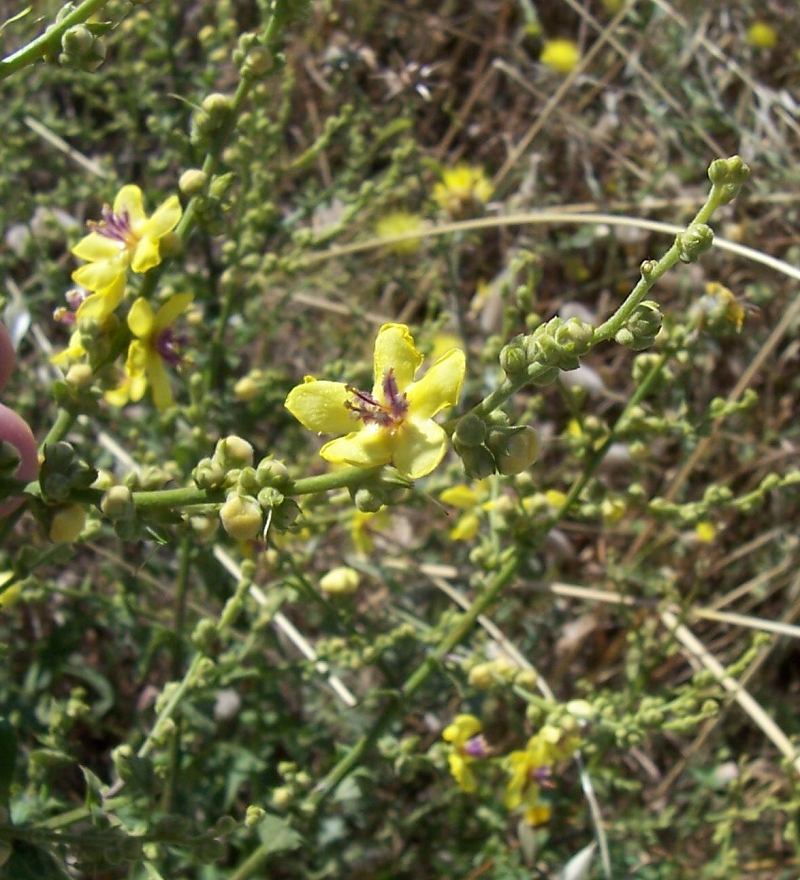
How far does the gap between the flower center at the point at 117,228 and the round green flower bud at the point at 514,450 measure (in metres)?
1.05

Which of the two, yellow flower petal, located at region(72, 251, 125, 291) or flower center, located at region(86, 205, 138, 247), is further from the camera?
flower center, located at region(86, 205, 138, 247)

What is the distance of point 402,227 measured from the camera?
366 centimetres

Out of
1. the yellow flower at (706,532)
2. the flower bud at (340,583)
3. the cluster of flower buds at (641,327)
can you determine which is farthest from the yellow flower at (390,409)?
the yellow flower at (706,532)

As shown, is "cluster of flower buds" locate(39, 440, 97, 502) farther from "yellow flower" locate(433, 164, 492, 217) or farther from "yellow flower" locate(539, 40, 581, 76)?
"yellow flower" locate(539, 40, 581, 76)

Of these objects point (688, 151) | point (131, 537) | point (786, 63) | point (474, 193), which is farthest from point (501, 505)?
point (786, 63)

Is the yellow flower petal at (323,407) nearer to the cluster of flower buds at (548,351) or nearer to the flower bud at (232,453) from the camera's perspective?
the flower bud at (232,453)

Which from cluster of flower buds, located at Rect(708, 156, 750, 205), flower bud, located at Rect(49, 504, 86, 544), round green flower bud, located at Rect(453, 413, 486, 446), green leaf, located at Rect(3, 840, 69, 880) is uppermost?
cluster of flower buds, located at Rect(708, 156, 750, 205)

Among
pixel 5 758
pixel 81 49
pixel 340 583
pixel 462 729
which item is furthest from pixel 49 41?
pixel 462 729

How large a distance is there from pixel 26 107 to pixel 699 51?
2635 millimetres

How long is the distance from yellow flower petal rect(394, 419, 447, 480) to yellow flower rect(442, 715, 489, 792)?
4.00 ft

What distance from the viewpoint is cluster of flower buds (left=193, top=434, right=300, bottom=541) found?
4.30 feet

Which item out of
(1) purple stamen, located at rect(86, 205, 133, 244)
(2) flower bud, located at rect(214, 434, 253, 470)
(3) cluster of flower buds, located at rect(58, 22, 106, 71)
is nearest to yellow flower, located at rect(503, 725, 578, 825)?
(2) flower bud, located at rect(214, 434, 253, 470)

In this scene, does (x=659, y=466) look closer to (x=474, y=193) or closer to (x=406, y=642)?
(x=474, y=193)

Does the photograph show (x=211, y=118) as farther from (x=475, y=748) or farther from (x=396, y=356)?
(x=475, y=748)
